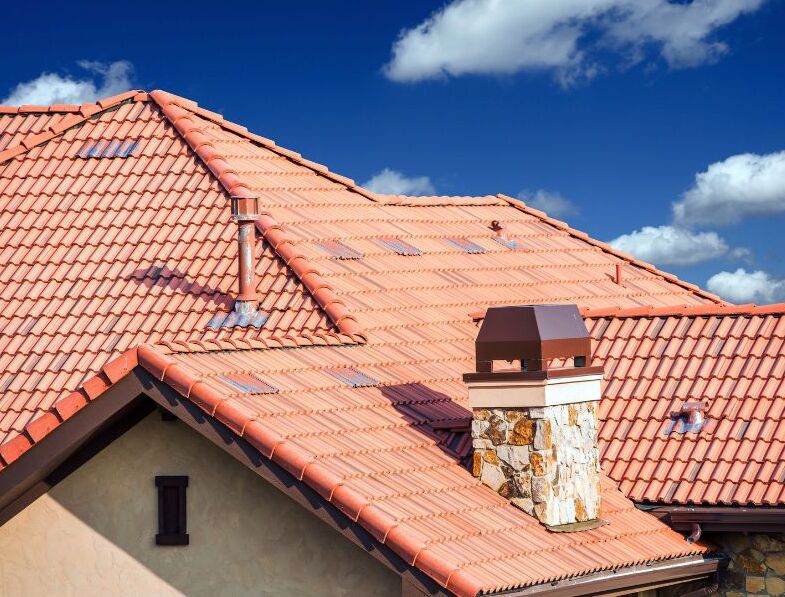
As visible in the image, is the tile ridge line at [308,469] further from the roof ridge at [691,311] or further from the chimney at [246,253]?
the roof ridge at [691,311]

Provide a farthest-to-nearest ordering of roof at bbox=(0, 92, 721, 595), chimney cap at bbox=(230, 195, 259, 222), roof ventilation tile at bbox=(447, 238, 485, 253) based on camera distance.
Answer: roof ventilation tile at bbox=(447, 238, 485, 253) → chimney cap at bbox=(230, 195, 259, 222) → roof at bbox=(0, 92, 721, 595)

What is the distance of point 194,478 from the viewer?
13.1m

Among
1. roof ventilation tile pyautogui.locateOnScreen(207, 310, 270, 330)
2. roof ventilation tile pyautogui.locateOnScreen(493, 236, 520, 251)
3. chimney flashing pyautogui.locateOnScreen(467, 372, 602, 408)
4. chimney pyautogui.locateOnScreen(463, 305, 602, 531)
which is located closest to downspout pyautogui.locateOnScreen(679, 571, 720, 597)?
chimney pyautogui.locateOnScreen(463, 305, 602, 531)

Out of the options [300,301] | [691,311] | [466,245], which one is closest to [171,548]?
[300,301]

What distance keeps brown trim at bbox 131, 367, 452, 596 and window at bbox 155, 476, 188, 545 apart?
0.64 m

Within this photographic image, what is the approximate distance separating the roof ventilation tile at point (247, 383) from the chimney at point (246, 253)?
2775mm

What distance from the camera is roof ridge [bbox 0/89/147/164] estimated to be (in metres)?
20.5

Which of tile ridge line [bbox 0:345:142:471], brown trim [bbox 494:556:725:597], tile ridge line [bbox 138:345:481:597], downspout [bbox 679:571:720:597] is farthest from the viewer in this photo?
downspout [bbox 679:571:720:597]

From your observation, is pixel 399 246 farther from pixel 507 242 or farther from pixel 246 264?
pixel 246 264

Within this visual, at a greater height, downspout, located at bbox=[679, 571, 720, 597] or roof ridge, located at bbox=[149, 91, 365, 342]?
roof ridge, located at bbox=[149, 91, 365, 342]

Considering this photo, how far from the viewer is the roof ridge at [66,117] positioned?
20531 mm

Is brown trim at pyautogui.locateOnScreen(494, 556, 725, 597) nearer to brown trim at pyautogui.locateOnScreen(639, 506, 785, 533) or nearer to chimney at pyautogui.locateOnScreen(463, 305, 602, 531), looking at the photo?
brown trim at pyautogui.locateOnScreen(639, 506, 785, 533)

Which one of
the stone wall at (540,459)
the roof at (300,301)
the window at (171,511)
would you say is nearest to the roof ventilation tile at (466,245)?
the roof at (300,301)

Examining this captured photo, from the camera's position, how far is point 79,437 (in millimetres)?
12828
